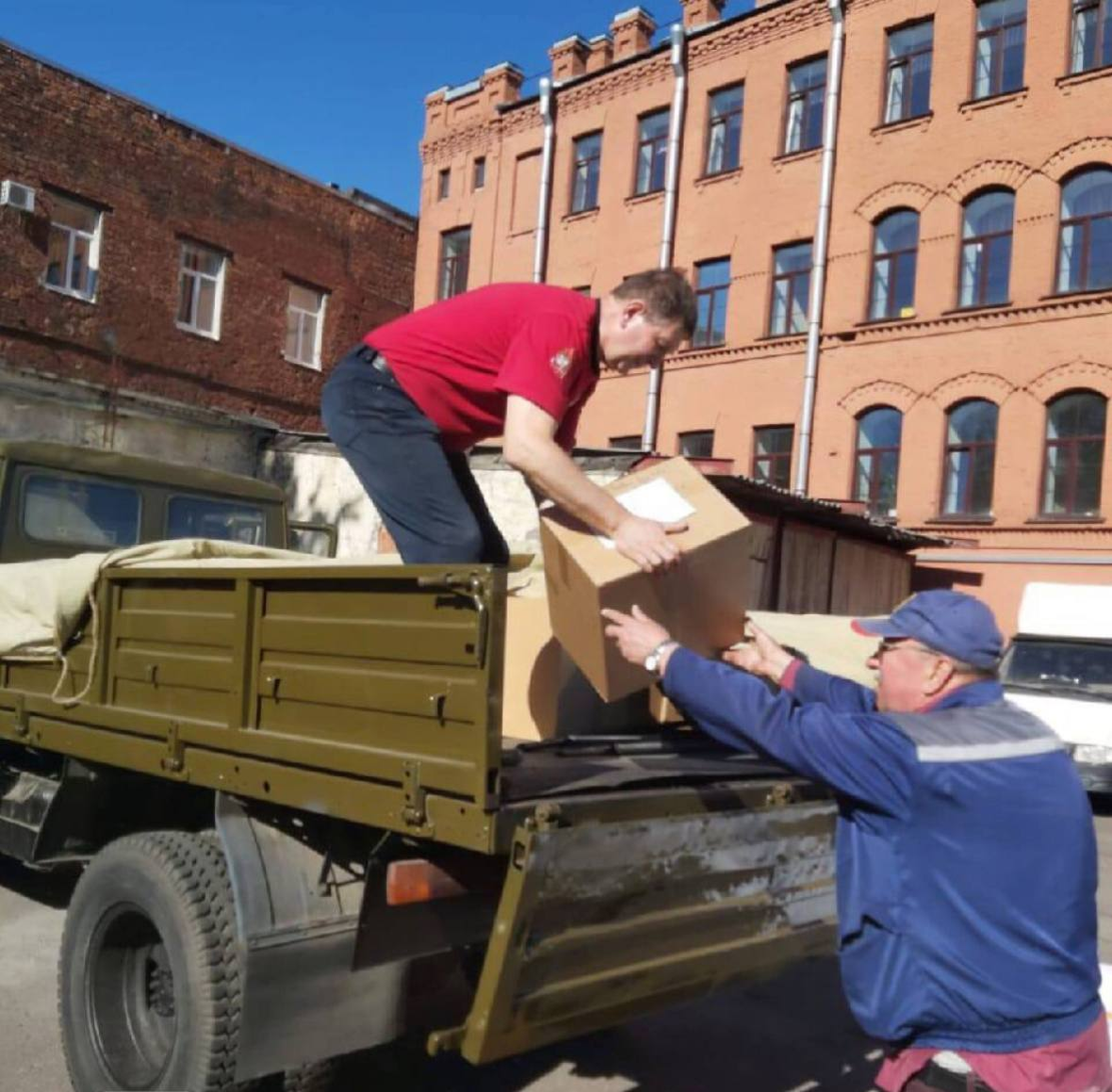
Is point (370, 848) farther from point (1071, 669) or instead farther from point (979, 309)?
point (979, 309)

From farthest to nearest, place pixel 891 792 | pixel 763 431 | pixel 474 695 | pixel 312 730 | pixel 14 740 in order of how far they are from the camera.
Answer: pixel 763 431
pixel 14 740
pixel 312 730
pixel 474 695
pixel 891 792

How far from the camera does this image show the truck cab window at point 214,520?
660cm

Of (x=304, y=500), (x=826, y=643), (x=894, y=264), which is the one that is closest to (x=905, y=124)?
(x=894, y=264)

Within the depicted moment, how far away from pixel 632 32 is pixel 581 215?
12.4 feet

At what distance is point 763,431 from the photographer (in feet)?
74.7

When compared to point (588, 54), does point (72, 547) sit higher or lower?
lower

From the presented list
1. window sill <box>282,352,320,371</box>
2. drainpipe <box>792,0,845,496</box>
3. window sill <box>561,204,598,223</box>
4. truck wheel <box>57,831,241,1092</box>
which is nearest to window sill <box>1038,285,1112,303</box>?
drainpipe <box>792,0,845,496</box>

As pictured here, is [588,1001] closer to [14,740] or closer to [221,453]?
[14,740]

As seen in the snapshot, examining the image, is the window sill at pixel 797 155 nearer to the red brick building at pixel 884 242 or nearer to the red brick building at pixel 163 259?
the red brick building at pixel 884 242

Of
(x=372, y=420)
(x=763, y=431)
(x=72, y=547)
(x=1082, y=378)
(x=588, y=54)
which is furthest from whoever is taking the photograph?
Result: (x=588, y=54)

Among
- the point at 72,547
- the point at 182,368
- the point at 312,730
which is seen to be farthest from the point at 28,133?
the point at 312,730

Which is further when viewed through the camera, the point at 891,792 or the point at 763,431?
the point at 763,431

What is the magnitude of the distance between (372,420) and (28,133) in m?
19.5

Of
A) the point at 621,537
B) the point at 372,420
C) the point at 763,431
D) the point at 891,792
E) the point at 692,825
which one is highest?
the point at 763,431
